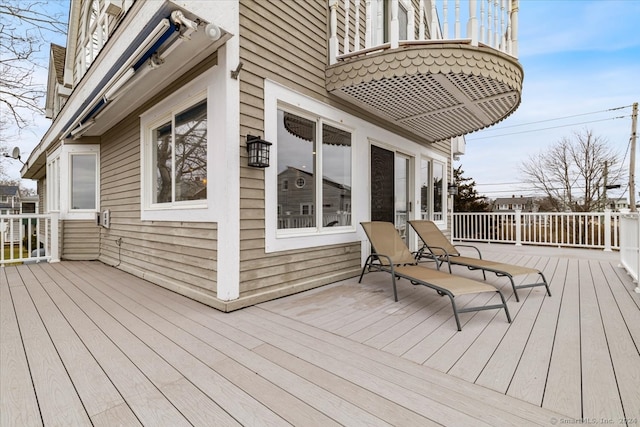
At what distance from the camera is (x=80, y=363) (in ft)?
6.44

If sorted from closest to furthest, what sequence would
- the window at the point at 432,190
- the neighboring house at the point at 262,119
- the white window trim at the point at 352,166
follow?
the neighboring house at the point at 262,119, the white window trim at the point at 352,166, the window at the point at 432,190

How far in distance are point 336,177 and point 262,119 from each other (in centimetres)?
155

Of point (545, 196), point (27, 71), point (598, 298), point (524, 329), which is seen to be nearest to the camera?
point (524, 329)

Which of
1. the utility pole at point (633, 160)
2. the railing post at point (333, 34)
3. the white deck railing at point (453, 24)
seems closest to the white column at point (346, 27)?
the white deck railing at point (453, 24)

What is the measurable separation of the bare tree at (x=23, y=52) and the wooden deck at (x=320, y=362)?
533cm

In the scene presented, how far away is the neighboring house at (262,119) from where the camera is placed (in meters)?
3.05

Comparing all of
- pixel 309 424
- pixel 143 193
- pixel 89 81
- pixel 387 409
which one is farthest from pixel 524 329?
pixel 89 81

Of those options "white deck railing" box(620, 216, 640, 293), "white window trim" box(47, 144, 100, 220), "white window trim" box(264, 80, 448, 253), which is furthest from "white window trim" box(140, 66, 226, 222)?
"white deck railing" box(620, 216, 640, 293)

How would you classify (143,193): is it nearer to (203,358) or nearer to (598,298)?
(203,358)

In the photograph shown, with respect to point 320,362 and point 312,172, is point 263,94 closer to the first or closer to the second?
point 312,172

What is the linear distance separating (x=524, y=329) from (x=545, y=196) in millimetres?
18027

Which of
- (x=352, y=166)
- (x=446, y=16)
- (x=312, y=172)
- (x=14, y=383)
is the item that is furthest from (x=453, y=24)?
(x=14, y=383)

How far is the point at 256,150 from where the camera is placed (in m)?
3.09

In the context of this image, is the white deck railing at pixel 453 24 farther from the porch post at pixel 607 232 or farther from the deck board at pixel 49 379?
the porch post at pixel 607 232
